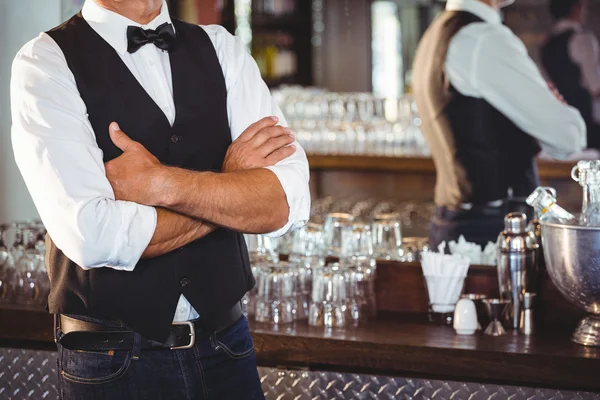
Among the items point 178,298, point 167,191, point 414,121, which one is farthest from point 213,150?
point 414,121

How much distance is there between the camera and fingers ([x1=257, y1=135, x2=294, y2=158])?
1982mm

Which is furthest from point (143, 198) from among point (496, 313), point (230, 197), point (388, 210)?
point (388, 210)

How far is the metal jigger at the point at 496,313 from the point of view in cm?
242

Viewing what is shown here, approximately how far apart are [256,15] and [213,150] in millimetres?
5917

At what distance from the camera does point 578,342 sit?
231cm

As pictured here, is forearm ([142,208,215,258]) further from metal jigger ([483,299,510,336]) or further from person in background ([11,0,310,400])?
metal jigger ([483,299,510,336])

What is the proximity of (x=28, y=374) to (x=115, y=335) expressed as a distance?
96 centimetres

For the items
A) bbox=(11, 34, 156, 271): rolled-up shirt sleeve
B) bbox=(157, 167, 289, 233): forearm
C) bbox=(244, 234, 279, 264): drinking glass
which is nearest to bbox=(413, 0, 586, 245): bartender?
bbox=(244, 234, 279, 264): drinking glass

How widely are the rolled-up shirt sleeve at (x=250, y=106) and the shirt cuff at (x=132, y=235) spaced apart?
0.30 meters

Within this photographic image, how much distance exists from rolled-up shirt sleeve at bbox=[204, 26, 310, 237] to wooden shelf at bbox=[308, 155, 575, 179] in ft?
10.4

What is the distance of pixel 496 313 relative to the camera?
2.45m

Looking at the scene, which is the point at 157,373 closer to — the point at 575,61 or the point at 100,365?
the point at 100,365

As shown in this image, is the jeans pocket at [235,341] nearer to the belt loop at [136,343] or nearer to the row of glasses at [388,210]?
the belt loop at [136,343]

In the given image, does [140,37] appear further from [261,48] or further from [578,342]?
[261,48]
